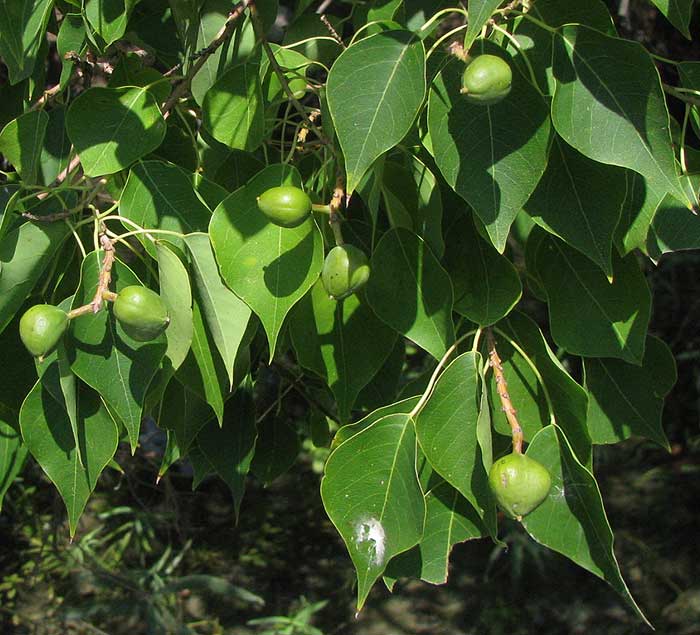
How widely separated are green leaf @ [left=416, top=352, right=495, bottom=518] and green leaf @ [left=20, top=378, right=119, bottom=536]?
Answer: 34cm

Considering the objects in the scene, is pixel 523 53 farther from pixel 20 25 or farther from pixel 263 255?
pixel 20 25

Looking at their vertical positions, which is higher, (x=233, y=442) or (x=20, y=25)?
(x=20, y=25)

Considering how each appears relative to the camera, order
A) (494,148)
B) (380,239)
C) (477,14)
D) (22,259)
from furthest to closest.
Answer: (380,239), (22,259), (494,148), (477,14)

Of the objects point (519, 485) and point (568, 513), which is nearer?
point (519, 485)

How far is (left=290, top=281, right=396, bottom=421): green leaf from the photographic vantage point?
1.09 m

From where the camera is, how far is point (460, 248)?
3.66ft

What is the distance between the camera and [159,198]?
3.30 ft

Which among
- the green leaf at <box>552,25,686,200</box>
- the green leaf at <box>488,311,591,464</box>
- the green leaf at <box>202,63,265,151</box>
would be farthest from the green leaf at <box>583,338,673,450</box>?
the green leaf at <box>202,63,265,151</box>

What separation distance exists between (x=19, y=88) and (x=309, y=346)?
57 centimetres

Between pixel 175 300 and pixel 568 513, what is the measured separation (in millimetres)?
483

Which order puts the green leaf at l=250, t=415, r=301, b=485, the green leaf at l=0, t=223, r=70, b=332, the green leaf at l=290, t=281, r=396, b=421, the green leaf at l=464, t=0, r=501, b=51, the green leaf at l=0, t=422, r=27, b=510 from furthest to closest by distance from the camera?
the green leaf at l=250, t=415, r=301, b=485
the green leaf at l=0, t=422, r=27, b=510
the green leaf at l=290, t=281, r=396, b=421
the green leaf at l=0, t=223, r=70, b=332
the green leaf at l=464, t=0, r=501, b=51

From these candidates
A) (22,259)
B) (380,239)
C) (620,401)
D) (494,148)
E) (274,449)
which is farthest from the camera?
(274,449)

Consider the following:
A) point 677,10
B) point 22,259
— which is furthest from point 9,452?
point 677,10

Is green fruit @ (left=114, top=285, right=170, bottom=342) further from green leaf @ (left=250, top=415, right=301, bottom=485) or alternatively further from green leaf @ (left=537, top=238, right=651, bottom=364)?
green leaf @ (left=250, top=415, right=301, bottom=485)
